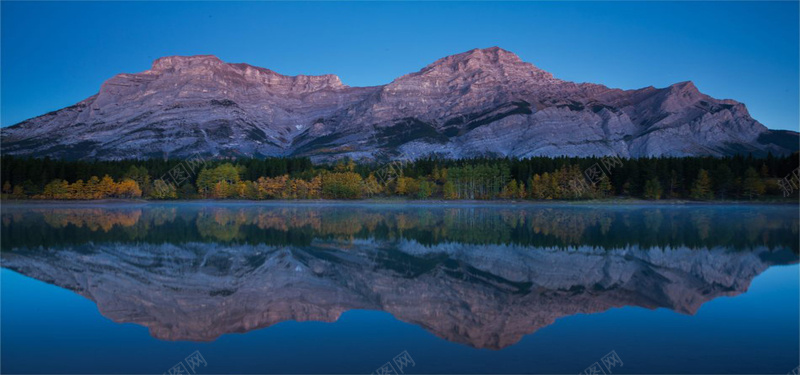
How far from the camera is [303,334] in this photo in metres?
14.8

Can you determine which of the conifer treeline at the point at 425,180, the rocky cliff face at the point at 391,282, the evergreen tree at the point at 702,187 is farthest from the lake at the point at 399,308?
the conifer treeline at the point at 425,180

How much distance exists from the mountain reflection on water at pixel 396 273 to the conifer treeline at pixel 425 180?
2560 inches

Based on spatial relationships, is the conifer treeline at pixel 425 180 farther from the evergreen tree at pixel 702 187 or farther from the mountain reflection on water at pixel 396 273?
the mountain reflection on water at pixel 396 273

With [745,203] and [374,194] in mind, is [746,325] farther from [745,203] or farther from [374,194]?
[374,194]

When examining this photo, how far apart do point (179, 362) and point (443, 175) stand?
110 metres

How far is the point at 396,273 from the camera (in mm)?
24203

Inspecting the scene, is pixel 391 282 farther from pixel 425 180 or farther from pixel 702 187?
pixel 702 187

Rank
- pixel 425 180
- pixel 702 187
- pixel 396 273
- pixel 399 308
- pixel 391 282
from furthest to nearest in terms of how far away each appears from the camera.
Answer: pixel 425 180 → pixel 702 187 → pixel 396 273 → pixel 391 282 → pixel 399 308

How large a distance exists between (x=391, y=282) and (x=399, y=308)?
14.8 ft

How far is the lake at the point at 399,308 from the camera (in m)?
12.7

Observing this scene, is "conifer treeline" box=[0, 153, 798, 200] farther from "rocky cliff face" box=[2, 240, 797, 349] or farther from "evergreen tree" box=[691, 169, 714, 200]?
"rocky cliff face" box=[2, 240, 797, 349]

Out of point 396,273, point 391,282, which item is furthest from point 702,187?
point 391,282

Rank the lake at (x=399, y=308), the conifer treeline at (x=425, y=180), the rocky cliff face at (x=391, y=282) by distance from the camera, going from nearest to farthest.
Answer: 1. the lake at (x=399, y=308)
2. the rocky cliff face at (x=391, y=282)
3. the conifer treeline at (x=425, y=180)

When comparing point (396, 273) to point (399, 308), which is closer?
point (399, 308)
